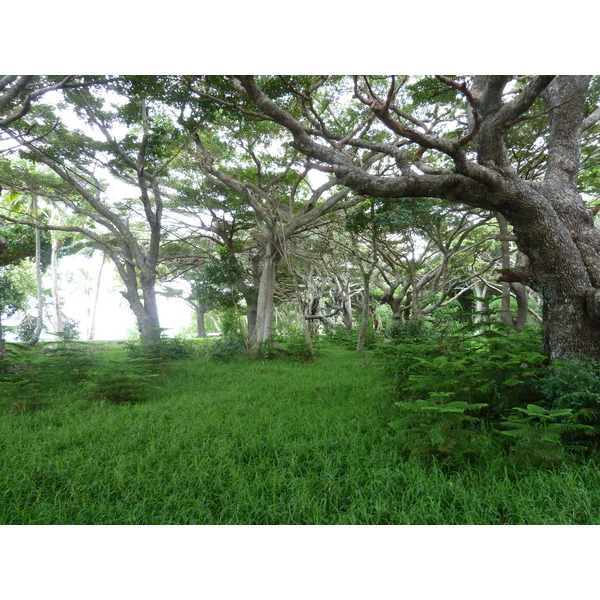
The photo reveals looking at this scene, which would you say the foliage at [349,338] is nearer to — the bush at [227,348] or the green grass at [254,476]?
the bush at [227,348]

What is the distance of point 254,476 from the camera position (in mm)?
1913

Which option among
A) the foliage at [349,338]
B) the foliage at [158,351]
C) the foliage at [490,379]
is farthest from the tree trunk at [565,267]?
the foliage at [349,338]

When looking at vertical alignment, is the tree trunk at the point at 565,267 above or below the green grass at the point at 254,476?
above

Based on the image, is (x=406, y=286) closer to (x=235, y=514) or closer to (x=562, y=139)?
(x=562, y=139)

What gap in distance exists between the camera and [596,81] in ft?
11.9

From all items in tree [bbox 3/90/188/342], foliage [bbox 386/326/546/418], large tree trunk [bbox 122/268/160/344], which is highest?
tree [bbox 3/90/188/342]

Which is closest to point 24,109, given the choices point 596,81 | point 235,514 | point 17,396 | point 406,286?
point 17,396

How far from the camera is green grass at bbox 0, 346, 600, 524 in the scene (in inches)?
61.7

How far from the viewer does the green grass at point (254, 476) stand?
1.57 metres

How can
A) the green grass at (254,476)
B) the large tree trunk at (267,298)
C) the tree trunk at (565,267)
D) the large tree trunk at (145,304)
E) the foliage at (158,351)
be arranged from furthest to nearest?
1. the large tree trunk at (145,304)
2. the large tree trunk at (267,298)
3. the foliage at (158,351)
4. the tree trunk at (565,267)
5. the green grass at (254,476)

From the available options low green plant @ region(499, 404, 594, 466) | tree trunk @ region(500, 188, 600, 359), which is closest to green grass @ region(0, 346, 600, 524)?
low green plant @ region(499, 404, 594, 466)

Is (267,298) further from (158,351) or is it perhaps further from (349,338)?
(349,338)

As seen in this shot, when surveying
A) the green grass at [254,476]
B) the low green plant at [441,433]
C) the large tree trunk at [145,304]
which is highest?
the large tree trunk at [145,304]

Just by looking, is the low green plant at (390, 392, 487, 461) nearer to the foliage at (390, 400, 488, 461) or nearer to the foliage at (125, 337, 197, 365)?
the foliage at (390, 400, 488, 461)
